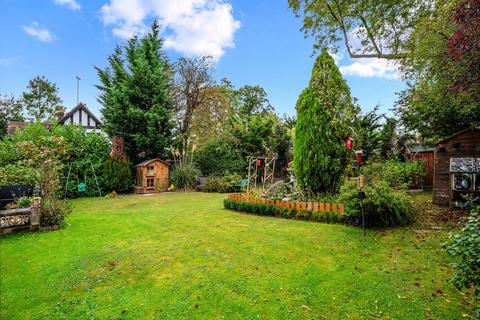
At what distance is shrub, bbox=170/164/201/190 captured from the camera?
41.7 ft

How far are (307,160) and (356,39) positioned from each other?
6180 mm

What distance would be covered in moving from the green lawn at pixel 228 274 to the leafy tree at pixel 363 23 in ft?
24.6

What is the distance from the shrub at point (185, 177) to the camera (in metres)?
12.7

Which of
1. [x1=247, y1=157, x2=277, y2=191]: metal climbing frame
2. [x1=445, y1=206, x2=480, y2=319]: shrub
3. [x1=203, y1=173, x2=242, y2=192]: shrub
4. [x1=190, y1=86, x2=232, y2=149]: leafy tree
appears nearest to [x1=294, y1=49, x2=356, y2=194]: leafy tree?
[x1=247, y1=157, x2=277, y2=191]: metal climbing frame

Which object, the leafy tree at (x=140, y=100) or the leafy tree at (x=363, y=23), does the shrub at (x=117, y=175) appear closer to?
the leafy tree at (x=140, y=100)

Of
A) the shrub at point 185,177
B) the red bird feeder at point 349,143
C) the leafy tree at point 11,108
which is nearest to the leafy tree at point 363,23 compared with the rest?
the red bird feeder at point 349,143

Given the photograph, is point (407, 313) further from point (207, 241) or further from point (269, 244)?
point (207, 241)

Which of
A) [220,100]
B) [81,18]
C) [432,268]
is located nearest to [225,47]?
[220,100]

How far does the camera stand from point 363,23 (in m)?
9.25

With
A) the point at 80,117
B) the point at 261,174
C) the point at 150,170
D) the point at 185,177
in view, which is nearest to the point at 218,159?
the point at 185,177

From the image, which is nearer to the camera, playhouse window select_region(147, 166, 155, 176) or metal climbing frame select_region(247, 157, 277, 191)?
metal climbing frame select_region(247, 157, 277, 191)

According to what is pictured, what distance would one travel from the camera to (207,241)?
14.5 feet

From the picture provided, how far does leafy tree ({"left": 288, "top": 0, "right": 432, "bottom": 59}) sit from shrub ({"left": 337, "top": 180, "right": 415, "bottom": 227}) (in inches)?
233

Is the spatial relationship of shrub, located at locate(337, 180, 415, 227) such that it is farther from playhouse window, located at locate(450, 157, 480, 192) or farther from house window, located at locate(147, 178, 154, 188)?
house window, located at locate(147, 178, 154, 188)
